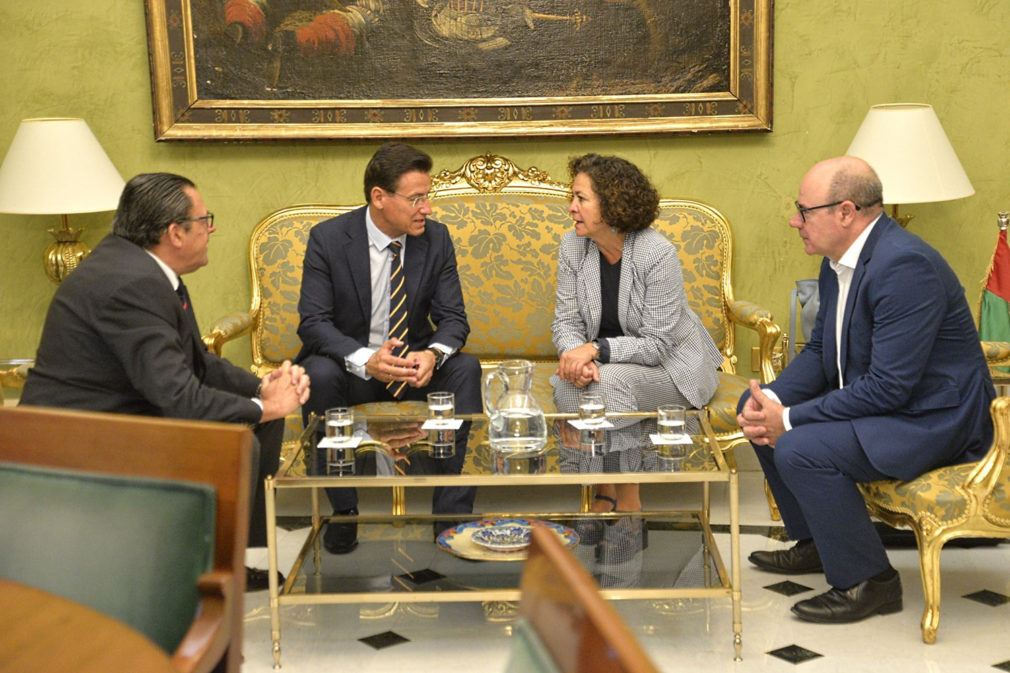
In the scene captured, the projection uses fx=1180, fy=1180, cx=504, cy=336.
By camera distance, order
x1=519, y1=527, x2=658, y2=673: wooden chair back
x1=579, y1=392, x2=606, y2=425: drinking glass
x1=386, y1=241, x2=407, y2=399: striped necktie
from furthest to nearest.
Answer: x1=386, y1=241, x2=407, y2=399: striped necktie, x1=579, y1=392, x2=606, y2=425: drinking glass, x1=519, y1=527, x2=658, y2=673: wooden chair back

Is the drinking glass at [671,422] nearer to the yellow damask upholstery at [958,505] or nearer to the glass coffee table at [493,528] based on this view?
the glass coffee table at [493,528]

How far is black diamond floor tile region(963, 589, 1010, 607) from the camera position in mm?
3682

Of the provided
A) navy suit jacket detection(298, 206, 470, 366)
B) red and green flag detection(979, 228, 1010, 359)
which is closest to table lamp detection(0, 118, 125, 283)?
navy suit jacket detection(298, 206, 470, 366)

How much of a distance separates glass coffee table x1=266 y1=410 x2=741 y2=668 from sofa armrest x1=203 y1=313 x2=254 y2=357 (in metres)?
0.98

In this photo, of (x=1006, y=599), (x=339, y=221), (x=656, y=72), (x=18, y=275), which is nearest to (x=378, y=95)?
(x=339, y=221)

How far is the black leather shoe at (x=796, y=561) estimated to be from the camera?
12.9ft

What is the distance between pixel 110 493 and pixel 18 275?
4310mm

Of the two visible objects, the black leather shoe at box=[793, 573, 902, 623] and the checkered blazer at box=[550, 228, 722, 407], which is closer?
the black leather shoe at box=[793, 573, 902, 623]

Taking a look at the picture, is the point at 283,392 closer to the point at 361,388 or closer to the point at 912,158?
the point at 361,388

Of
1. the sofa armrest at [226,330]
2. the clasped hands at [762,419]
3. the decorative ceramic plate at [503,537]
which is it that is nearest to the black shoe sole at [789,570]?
the clasped hands at [762,419]

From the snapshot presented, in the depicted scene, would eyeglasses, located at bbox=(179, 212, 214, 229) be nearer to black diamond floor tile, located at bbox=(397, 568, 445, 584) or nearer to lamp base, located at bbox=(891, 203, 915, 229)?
black diamond floor tile, located at bbox=(397, 568, 445, 584)

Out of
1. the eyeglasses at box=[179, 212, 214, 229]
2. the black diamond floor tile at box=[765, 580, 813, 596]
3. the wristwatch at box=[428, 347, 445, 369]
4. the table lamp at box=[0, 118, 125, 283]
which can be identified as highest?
the table lamp at box=[0, 118, 125, 283]

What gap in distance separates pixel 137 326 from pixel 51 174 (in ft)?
6.30

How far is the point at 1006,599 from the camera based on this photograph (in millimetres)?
3705
